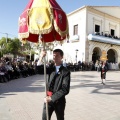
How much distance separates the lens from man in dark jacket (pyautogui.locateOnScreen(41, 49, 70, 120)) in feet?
12.6

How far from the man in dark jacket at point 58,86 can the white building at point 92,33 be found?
28.8 meters

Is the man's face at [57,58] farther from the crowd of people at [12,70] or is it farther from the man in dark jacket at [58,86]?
the crowd of people at [12,70]

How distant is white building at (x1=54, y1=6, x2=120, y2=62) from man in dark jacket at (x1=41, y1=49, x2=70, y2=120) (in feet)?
94.5

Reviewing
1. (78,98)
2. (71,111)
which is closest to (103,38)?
(78,98)

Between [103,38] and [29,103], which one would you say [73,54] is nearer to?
[103,38]

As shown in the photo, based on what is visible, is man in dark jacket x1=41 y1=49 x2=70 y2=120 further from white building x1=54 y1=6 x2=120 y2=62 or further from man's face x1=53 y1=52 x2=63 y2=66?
white building x1=54 y1=6 x2=120 y2=62

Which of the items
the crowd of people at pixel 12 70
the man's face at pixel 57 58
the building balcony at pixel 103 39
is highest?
the building balcony at pixel 103 39

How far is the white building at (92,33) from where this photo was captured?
33031 mm

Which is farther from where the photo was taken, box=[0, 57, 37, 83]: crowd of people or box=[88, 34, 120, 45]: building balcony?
box=[88, 34, 120, 45]: building balcony

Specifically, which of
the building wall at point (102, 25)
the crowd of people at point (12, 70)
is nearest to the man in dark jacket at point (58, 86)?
the crowd of people at point (12, 70)

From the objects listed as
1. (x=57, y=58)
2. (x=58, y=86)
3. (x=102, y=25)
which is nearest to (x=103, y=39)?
(x=102, y=25)

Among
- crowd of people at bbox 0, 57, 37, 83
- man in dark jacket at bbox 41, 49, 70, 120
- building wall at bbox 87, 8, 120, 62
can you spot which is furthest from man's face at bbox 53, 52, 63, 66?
building wall at bbox 87, 8, 120, 62

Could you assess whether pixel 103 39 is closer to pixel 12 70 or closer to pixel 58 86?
pixel 12 70

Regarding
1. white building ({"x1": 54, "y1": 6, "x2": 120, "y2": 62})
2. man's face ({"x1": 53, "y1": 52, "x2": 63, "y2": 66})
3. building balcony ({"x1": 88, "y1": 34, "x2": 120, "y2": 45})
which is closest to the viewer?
man's face ({"x1": 53, "y1": 52, "x2": 63, "y2": 66})
